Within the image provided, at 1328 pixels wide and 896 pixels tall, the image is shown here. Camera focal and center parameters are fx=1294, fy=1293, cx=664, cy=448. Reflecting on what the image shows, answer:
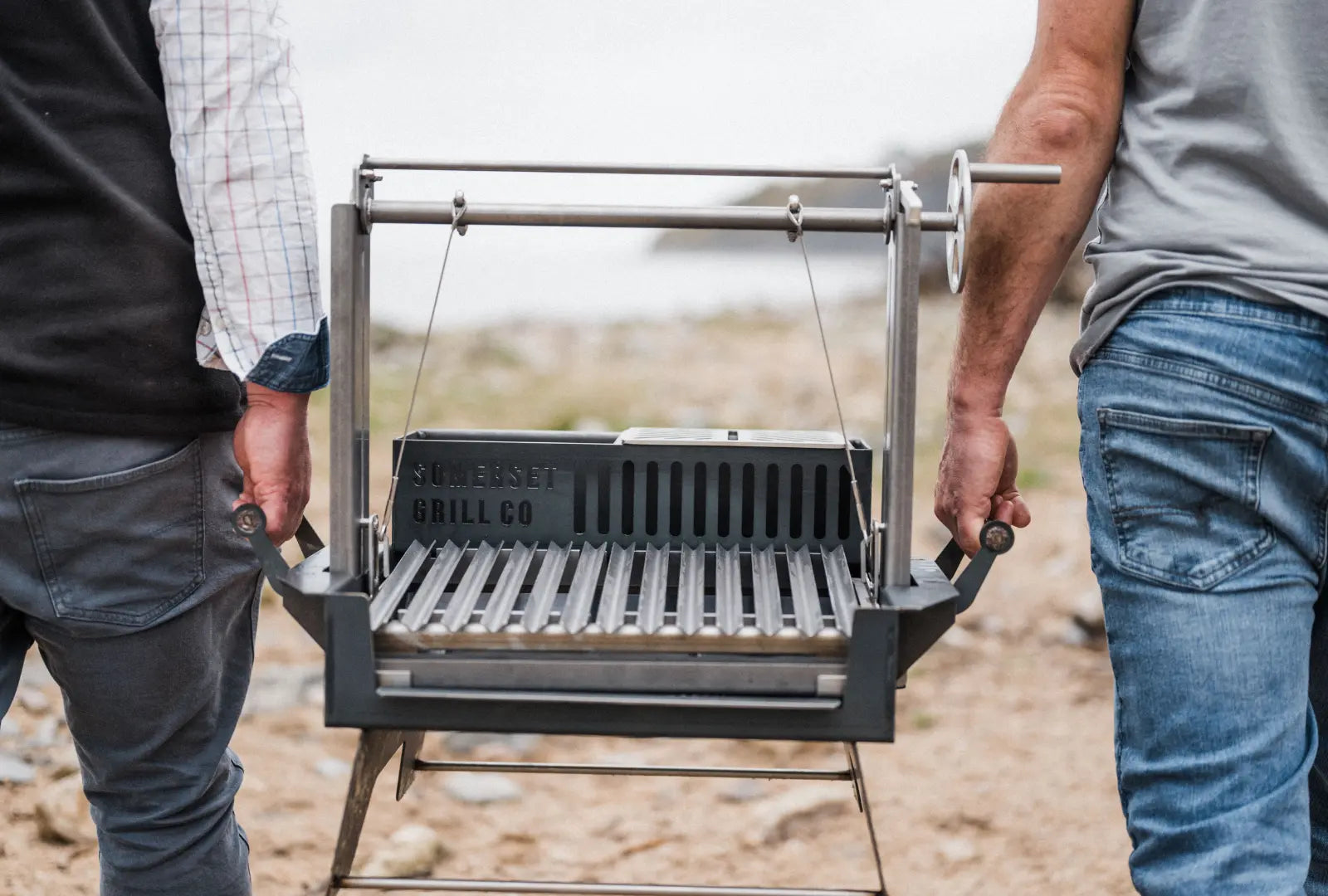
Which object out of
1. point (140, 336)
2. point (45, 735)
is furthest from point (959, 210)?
point (45, 735)

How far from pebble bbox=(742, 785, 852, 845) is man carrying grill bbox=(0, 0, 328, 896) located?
51.0 inches

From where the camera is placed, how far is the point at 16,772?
2.38m

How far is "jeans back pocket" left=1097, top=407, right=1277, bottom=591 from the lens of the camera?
1061 millimetres

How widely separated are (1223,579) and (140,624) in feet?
3.30

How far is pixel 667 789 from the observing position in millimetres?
2562

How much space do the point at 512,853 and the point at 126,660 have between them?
117 cm

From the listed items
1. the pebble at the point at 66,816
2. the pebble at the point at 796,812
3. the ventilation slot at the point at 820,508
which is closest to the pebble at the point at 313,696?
the pebble at the point at 66,816

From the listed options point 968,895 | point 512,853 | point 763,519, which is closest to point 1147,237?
point 763,519

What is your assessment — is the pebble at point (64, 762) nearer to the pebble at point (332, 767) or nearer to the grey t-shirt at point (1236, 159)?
the pebble at point (332, 767)

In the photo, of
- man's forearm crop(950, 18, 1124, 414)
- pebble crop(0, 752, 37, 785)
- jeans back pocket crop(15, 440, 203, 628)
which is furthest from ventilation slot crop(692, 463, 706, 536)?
pebble crop(0, 752, 37, 785)

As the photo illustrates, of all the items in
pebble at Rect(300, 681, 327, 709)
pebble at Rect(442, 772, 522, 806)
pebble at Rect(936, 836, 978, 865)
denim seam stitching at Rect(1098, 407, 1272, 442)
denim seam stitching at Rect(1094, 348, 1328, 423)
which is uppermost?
denim seam stitching at Rect(1094, 348, 1328, 423)

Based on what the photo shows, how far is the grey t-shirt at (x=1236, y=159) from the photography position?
1063 millimetres

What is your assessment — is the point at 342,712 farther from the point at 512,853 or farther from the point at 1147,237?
the point at 512,853

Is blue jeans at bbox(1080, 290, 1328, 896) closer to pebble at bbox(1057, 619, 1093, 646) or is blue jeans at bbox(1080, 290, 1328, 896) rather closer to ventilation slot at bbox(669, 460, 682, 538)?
ventilation slot at bbox(669, 460, 682, 538)
